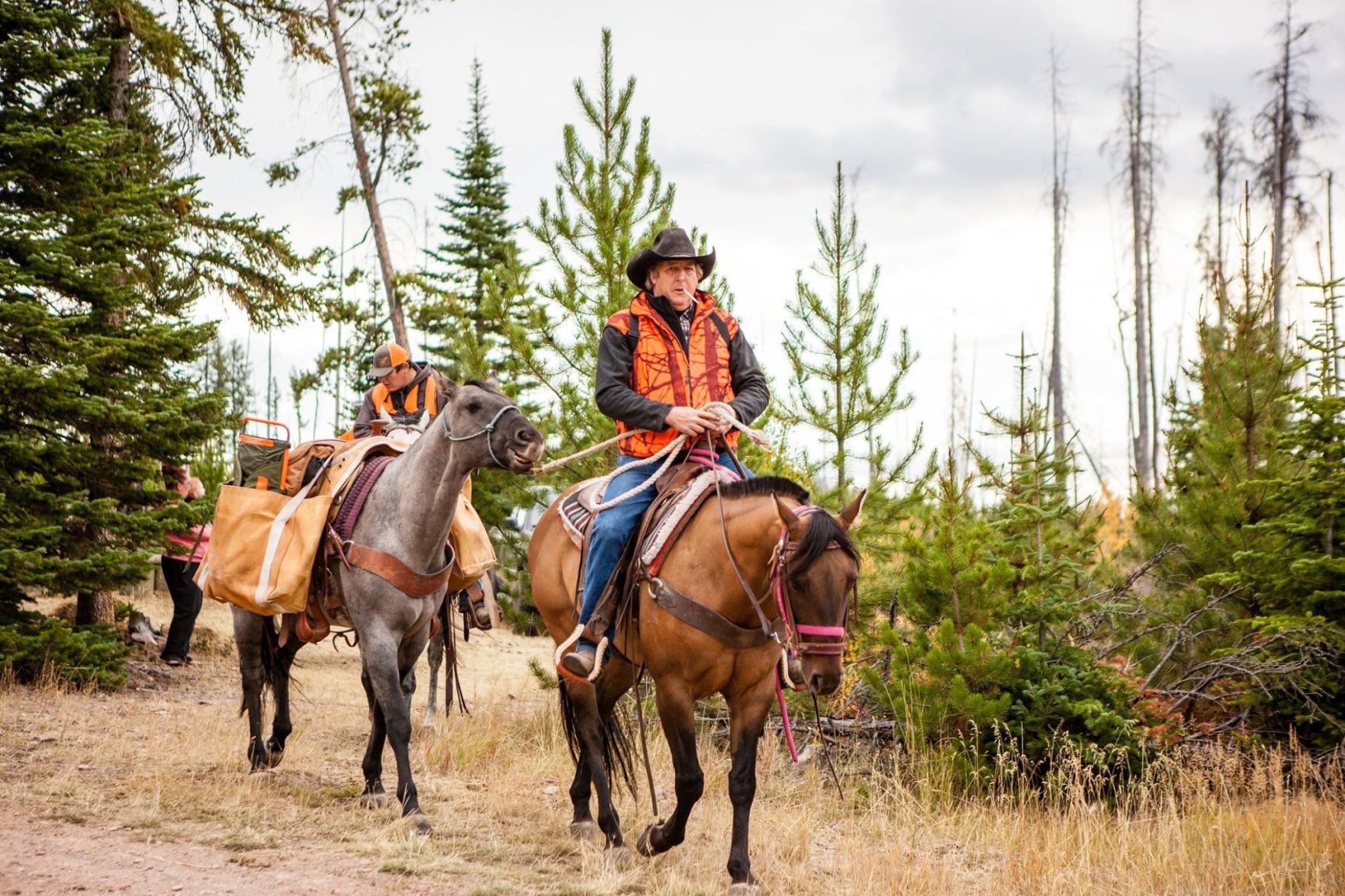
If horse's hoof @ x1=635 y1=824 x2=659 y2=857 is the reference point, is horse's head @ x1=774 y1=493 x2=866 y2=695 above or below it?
above

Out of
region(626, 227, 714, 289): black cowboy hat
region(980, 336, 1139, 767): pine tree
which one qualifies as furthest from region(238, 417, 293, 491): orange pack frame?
region(980, 336, 1139, 767): pine tree

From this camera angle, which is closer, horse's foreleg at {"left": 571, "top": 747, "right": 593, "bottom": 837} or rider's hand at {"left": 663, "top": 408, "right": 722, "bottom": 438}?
rider's hand at {"left": 663, "top": 408, "right": 722, "bottom": 438}

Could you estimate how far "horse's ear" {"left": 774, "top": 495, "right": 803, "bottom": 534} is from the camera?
4.51 m

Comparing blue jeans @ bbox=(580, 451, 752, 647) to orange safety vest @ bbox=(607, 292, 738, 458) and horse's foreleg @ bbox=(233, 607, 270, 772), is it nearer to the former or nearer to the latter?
orange safety vest @ bbox=(607, 292, 738, 458)

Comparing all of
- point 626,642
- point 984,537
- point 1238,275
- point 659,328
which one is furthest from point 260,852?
point 1238,275

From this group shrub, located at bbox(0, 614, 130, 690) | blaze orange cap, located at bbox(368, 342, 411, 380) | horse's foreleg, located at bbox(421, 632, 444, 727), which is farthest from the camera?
horse's foreleg, located at bbox(421, 632, 444, 727)

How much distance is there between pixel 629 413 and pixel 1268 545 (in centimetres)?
531

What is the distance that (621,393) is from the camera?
18.2ft

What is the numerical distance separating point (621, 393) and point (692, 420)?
0.46m

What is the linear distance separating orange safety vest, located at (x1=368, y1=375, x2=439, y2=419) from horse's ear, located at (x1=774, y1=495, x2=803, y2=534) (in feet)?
14.2

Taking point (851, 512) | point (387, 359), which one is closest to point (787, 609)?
point (851, 512)

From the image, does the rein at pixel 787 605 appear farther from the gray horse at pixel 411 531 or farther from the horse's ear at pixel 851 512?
the gray horse at pixel 411 531

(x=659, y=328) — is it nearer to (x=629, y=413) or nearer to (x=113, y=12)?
(x=629, y=413)

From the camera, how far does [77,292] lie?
10344 millimetres
